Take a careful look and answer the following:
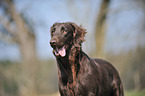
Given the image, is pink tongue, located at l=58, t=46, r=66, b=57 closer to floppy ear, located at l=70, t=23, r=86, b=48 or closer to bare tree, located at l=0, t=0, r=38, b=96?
floppy ear, located at l=70, t=23, r=86, b=48

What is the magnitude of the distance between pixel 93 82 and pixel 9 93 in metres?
21.3

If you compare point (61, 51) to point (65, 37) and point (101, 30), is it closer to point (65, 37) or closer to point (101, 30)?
point (65, 37)

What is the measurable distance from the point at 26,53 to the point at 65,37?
1714cm

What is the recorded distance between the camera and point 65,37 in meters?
3.28

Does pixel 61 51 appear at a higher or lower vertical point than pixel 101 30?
higher

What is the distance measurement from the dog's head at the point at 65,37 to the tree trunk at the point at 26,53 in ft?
54.2

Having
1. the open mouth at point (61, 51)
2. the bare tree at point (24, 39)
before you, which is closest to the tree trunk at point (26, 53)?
the bare tree at point (24, 39)

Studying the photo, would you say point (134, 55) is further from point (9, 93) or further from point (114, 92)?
point (114, 92)

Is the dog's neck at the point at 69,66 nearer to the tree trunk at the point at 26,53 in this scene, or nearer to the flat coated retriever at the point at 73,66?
the flat coated retriever at the point at 73,66

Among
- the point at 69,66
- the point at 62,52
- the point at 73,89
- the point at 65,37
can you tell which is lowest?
the point at 73,89

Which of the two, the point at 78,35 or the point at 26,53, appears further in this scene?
the point at 26,53

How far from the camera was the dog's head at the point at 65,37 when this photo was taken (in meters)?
3.15

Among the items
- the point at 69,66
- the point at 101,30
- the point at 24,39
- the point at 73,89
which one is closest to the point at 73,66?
the point at 69,66

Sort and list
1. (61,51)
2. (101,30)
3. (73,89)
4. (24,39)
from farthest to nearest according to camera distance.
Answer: (24,39)
(101,30)
(73,89)
(61,51)
